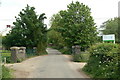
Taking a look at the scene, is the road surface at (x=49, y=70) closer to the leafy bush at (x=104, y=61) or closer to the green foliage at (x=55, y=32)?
the leafy bush at (x=104, y=61)

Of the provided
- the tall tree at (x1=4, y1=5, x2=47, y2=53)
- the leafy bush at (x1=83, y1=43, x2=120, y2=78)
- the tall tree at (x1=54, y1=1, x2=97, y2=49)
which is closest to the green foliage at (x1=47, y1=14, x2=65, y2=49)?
the tall tree at (x1=54, y1=1, x2=97, y2=49)

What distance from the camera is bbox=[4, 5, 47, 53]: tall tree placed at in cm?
4034

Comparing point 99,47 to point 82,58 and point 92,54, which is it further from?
point 82,58

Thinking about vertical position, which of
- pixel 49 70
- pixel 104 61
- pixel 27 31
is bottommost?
pixel 49 70

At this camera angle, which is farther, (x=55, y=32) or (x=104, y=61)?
(x=55, y=32)

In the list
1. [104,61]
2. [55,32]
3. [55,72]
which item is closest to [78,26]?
[55,32]

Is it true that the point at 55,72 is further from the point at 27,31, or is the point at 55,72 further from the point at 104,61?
the point at 27,31

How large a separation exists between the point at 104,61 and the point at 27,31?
90.7ft

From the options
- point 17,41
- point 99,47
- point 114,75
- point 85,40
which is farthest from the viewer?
point 85,40

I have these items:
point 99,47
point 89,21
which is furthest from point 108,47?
point 89,21

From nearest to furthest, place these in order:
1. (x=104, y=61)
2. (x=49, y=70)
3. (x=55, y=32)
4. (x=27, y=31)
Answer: (x=104, y=61)
(x=49, y=70)
(x=27, y=31)
(x=55, y=32)

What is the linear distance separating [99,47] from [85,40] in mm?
27740

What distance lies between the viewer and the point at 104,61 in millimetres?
14203

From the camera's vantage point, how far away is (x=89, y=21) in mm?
45219
